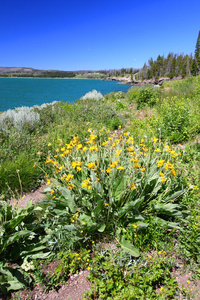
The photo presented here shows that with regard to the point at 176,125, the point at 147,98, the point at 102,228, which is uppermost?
the point at 147,98

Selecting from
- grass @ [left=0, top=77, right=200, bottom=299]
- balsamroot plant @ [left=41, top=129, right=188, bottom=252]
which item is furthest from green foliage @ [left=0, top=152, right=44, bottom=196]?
balsamroot plant @ [left=41, top=129, right=188, bottom=252]

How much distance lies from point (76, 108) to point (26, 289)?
672 cm

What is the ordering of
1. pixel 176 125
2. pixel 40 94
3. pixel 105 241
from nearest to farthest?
pixel 105 241
pixel 176 125
pixel 40 94

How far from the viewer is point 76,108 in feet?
25.0

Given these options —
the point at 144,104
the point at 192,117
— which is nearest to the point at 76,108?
the point at 144,104

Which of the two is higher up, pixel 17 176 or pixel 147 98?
pixel 147 98

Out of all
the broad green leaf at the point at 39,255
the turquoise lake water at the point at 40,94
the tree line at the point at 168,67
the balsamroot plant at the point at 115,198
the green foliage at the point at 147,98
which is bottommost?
the broad green leaf at the point at 39,255

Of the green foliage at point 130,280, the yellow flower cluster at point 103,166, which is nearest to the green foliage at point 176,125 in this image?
the yellow flower cluster at point 103,166

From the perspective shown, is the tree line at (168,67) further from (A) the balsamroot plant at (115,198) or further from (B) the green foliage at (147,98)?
(A) the balsamroot plant at (115,198)

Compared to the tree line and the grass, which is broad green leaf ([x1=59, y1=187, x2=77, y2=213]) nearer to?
the grass

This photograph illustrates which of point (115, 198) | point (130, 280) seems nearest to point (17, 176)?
point (115, 198)

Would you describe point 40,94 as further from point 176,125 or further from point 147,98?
point 176,125

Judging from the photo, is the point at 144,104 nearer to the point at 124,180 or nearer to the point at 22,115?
the point at 22,115

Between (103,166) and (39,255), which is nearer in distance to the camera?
(39,255)
